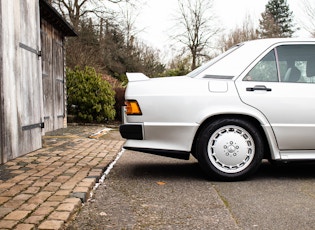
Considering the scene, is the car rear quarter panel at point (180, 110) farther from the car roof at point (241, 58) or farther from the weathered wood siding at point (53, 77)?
the weathered wood siding at point (53, 77)

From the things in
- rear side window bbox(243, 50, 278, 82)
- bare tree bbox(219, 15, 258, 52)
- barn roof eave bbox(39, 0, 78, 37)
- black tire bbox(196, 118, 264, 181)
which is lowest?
black tire bbox(196, 118, 264, 181)

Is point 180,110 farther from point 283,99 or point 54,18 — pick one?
point 54,18

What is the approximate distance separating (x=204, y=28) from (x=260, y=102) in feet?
98.5

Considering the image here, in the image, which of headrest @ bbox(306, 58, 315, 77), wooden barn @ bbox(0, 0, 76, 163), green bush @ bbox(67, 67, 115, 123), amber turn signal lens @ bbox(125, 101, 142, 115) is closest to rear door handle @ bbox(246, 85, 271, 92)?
headrest @ bbox(306, 58, 315, 77)

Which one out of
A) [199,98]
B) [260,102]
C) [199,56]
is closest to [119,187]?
[199,98]

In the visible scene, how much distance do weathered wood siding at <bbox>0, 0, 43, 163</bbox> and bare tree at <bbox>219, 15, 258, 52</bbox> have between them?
95.3 feet

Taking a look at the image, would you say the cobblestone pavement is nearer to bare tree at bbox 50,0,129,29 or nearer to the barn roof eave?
the barn roof eave

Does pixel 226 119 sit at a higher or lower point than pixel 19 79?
lower

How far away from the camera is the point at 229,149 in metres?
4.13

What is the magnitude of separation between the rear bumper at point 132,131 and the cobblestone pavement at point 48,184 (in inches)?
23.3

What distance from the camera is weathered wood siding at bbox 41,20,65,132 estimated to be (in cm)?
1011

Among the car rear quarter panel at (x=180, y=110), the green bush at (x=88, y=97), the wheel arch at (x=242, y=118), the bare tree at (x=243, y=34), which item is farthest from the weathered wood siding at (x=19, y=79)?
the bare tree at (x=243, y=34)

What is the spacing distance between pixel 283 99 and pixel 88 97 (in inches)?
380

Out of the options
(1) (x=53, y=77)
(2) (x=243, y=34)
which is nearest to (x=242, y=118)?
(1) (x=53, y=77)
